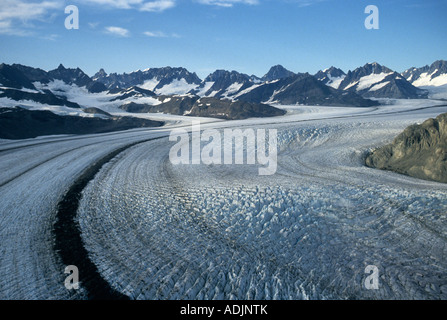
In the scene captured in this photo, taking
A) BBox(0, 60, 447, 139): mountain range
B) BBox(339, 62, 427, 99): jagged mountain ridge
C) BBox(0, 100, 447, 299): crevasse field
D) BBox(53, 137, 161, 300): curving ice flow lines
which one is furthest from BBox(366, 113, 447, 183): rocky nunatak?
BBox(339, 62, 427, 99): jagged mountain ridge

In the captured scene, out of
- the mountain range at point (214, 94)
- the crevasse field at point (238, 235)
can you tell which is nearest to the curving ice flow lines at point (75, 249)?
the crevasse field at point (238, 235)

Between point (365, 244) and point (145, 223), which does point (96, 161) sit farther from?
point (365, 244)

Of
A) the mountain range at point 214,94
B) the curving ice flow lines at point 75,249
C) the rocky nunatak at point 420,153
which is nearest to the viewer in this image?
the curving ice flow lines at point 75,249

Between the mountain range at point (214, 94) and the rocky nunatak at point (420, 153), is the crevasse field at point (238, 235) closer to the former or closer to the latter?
the rocky nunatak at point (420, 153)

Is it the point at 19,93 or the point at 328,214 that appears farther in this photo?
the point at 19,93

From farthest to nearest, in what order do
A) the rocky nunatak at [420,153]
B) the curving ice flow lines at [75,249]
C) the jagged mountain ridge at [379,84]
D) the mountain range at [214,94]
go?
the jagged mountain ridge at [379,84] → the mountain range at [214,94] → the rocky nunatak at [420,153] → the curving ice flow lines at [75,249]
